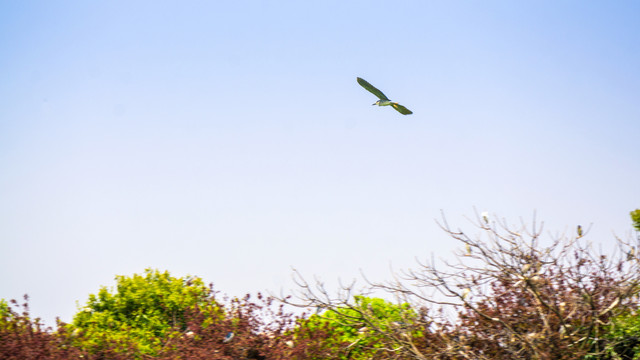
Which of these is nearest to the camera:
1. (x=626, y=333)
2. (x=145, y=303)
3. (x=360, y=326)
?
(x=626, y=333)

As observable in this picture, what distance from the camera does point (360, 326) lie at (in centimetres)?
1062

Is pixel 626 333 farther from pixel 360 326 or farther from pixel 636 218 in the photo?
pixel 636 218

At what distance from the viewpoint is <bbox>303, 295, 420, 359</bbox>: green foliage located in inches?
376

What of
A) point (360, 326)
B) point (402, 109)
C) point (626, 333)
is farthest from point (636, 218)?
point (402, 109)

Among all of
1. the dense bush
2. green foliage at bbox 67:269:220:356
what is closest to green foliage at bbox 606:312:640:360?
the dense bush

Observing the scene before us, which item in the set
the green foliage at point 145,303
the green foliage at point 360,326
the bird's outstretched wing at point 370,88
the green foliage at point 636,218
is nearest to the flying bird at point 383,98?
the bird's outstretched wing at point 370,88

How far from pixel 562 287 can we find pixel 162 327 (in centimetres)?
892

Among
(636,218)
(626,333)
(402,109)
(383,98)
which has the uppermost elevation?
(636,218)

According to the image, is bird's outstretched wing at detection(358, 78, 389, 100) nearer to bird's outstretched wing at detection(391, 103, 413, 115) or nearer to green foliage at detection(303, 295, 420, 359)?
bird's outstretched wing at detection(391, 103, 413, 115)

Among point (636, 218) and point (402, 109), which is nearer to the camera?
point (402, 109)

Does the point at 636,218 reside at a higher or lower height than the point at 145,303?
higher

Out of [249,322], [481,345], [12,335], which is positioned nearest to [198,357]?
[249,322]

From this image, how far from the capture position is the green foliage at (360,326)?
31.3ft

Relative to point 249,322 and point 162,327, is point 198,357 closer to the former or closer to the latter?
point 249,322
